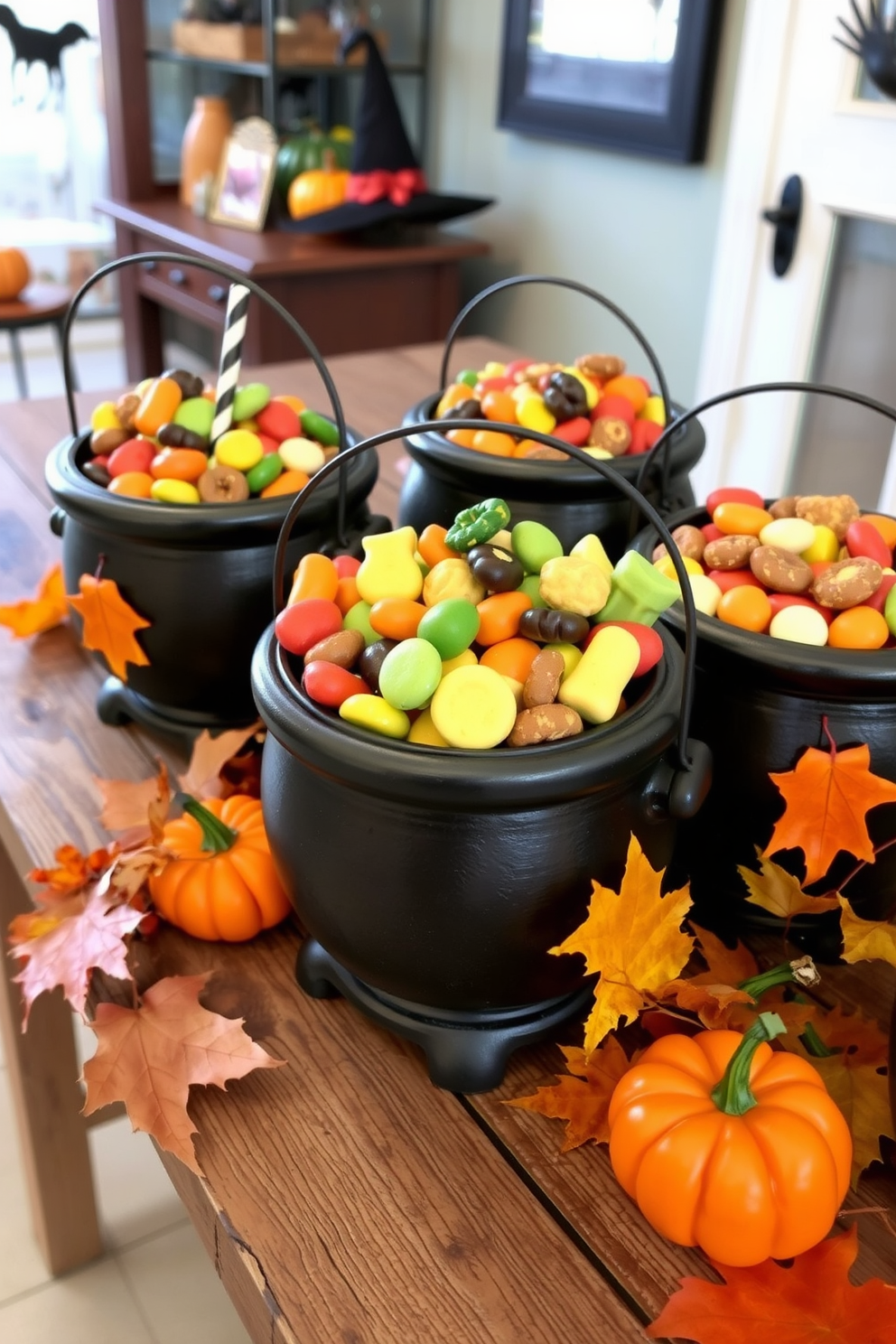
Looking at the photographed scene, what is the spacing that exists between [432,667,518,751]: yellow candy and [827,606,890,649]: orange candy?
224 millimetres

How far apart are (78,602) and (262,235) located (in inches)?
90.3

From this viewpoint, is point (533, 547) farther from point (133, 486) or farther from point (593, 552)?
point (133, 486)

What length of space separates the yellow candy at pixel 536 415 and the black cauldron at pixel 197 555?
133 mm

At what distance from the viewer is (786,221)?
90.0 inches

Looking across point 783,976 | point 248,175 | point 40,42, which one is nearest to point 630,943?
point 783,976

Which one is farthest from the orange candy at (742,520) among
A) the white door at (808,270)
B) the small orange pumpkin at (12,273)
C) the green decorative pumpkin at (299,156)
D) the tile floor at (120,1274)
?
the small orange pumpkin at (12,273)

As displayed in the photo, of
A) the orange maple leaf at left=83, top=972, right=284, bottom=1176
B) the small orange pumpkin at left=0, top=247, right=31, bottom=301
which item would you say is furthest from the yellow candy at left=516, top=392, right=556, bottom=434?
the small orange pumpkin at left=0, top=247, right=31, bottom=301

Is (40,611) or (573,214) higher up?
(573,214)

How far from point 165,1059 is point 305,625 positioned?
0.28m

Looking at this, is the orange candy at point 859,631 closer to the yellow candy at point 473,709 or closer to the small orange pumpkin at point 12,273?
the yellow candy at point 473,709

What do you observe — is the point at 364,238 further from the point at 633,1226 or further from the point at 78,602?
the point at 633,1226

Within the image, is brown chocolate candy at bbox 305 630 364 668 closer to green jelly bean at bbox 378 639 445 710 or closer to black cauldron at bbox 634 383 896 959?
green jelly bean at bbox 378 639 445 710

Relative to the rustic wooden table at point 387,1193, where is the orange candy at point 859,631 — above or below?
above

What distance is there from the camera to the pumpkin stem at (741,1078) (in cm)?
58
